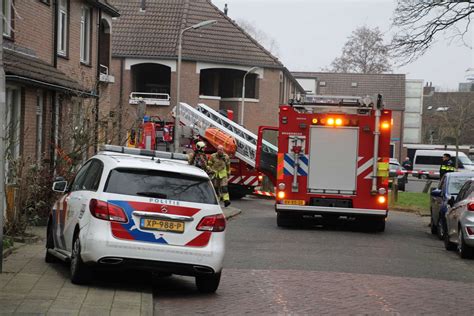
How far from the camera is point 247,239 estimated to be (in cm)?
1606

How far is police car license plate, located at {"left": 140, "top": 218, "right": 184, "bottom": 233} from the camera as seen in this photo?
9156mm

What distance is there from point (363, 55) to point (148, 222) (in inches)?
3034

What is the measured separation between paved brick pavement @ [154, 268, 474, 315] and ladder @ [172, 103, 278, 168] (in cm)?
1570

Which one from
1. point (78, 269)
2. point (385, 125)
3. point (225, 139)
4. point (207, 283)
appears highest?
point (385, 125)

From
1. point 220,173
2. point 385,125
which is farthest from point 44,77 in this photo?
point 385,125

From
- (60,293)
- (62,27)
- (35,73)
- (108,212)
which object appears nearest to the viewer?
(60,293)

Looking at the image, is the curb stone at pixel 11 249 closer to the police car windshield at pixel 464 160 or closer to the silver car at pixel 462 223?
the silver car at pixel 462 223

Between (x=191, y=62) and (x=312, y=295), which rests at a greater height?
(x=191, y=62)

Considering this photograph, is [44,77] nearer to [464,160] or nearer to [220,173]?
[220,173]

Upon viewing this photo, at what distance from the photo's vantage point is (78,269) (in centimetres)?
934

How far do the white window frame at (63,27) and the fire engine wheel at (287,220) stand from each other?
7196 mm

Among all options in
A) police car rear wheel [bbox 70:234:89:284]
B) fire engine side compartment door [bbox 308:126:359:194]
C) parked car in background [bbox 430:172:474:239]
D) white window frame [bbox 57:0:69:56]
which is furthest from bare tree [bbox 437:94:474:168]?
police car rear wheel [bbox 70:234:89:284]

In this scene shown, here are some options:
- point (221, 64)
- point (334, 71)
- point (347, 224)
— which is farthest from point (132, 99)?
point (334, 71)

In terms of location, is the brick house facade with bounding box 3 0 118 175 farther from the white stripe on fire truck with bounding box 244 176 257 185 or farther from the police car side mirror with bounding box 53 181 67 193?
the white stripe on fire truck with bounding box 244 176 257 185
